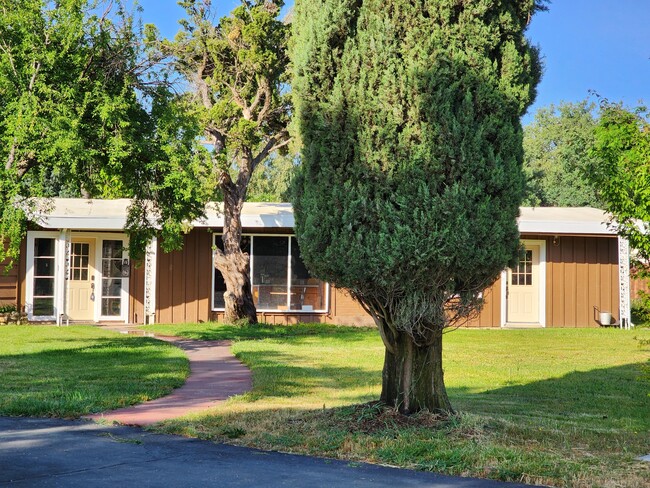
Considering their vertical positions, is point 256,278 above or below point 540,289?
above

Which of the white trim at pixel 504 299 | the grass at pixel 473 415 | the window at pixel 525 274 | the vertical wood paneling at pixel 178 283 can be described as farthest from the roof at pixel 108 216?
the window at pixel 525 274

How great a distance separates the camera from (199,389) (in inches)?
421

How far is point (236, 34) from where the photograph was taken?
1970cm

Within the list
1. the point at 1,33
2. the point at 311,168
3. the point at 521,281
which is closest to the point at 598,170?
the point at 311,168

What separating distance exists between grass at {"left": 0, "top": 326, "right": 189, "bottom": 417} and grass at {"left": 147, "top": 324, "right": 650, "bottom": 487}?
4.38ft

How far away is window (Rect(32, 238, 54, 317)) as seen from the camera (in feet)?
68.5

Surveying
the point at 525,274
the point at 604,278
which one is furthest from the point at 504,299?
the point at 604,278

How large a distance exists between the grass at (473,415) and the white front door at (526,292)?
6.12 m

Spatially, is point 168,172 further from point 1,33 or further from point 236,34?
point 236,34

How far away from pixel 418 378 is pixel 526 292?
15.7m

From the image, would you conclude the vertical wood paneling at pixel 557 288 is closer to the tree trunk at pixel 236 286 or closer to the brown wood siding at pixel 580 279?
the brown wood siding at pixel 580 279

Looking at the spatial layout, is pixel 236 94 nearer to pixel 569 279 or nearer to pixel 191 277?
pixel 191 277

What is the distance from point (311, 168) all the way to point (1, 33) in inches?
319

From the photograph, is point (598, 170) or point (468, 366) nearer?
point (598, 170)
